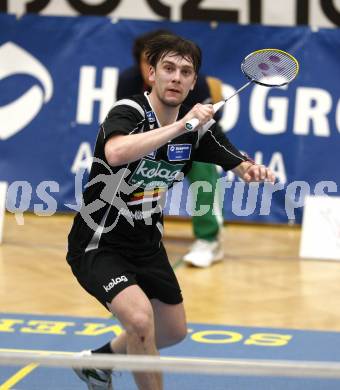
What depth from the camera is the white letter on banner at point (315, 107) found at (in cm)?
955

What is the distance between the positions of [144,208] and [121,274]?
14.4 inches

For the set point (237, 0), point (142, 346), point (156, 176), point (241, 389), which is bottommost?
point (241, 389)

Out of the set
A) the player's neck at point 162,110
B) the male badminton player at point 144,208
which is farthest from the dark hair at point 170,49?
the player's neck at point 162,110

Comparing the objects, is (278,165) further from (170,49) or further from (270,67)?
(170,49)

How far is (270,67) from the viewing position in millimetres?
4750

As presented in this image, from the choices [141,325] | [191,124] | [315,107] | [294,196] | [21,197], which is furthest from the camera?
[21,197]

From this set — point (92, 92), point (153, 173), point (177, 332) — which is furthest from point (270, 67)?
point (92, 92)

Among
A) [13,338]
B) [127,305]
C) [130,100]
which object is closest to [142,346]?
[127,305]

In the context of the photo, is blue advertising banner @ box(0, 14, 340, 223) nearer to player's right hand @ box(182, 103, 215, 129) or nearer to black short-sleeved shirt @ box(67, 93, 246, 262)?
black short-sleeved shirt @ box(67, 93, 246, 262)

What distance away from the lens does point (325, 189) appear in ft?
30.7

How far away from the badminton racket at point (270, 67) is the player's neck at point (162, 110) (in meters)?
0.45

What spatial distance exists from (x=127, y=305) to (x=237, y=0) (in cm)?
620

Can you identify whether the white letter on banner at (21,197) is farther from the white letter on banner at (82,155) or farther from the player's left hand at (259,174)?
the player's left hand at (259,174)

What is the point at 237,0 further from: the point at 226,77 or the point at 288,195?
the point at 288,195
